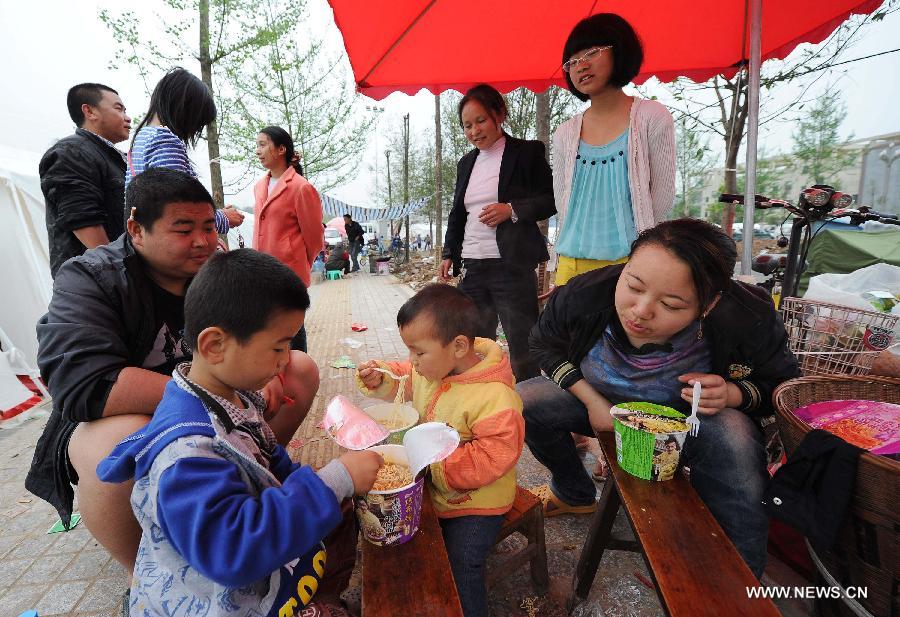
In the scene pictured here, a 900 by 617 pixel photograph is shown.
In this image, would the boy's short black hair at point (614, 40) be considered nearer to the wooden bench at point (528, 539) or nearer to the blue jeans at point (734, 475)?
the blue jeans at point (734, 475)

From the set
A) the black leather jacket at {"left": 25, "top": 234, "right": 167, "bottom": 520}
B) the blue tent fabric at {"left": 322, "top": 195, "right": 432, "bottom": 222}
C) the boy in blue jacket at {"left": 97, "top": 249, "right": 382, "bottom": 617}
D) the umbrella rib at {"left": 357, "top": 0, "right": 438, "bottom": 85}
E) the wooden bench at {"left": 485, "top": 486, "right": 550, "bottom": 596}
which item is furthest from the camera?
the blue tent fabric at {"left": 322, "top": 195, "right": 432, "bottom": 222}

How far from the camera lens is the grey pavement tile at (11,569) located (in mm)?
2032

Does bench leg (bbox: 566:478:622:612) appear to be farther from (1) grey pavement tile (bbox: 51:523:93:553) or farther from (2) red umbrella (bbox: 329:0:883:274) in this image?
(1) grey pavement tile (bbox: 51:523:93:553)

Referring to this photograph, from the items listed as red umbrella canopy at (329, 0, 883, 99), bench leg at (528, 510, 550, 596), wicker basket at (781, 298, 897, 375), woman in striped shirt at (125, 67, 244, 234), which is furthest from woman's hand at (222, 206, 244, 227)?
wicker basket at (781, 298, 897, 375)

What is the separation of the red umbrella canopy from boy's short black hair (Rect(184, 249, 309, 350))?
1874 millimetres

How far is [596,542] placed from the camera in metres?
1.67

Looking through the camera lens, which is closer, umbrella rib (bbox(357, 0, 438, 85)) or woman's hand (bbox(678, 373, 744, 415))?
woman's hand (bbox(678, 373, 744, 415))

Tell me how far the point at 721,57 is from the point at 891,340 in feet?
7.01

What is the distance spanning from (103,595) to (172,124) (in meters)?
2.13

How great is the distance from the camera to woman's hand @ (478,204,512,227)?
9.40 ft

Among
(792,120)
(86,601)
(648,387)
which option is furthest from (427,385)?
(792,120)

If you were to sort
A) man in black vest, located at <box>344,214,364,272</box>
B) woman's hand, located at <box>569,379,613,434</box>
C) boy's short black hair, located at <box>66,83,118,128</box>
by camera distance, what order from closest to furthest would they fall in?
woman's hand, located at <box>569,379,613,434</box>
boy's short black hair, located at <box>66,83,118,128</box>
man in black vest, located at <box>344,214,364,272</box>

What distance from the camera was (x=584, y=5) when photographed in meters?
2.90

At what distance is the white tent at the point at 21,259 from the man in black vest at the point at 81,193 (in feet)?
11.4
